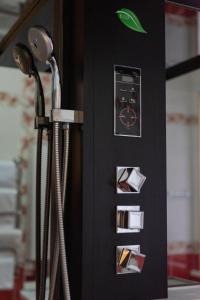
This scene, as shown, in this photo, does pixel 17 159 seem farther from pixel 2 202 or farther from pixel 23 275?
pixel 23 275

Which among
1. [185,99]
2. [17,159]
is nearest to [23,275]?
[17,159]

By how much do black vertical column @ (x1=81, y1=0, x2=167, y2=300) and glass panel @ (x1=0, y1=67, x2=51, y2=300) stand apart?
77cm

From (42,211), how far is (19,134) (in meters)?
0.92

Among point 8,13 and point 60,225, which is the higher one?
point 8,13

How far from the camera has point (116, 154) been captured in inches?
42.0

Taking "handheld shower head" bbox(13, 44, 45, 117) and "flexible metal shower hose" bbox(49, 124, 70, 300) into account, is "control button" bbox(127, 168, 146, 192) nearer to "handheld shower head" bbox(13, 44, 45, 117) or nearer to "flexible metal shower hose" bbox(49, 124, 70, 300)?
"flexible metal shower hose" bbox(49, 124, 70, 300)

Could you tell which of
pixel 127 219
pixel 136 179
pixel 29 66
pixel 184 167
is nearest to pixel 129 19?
pixel 29 66

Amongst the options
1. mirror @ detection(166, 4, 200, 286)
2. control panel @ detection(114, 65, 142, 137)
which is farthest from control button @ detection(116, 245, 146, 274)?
mirror @ detection(166, 4, 200, 286)

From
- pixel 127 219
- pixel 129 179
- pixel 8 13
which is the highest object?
pixel 8 13

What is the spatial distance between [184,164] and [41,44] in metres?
2.58

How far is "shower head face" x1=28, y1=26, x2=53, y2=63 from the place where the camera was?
1.02 meters

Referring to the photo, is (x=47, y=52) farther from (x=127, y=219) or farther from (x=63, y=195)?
(x=127, y=219)

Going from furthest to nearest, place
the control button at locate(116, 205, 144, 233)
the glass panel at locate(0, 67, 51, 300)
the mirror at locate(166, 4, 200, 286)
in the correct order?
1. the mirror at locate(166, 4, 200, 286)
2. the glass panel at locate(0, 67, 51, 300)
3. the control button at locate(116, 205, 144, 233)

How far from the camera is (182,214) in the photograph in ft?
11.1
